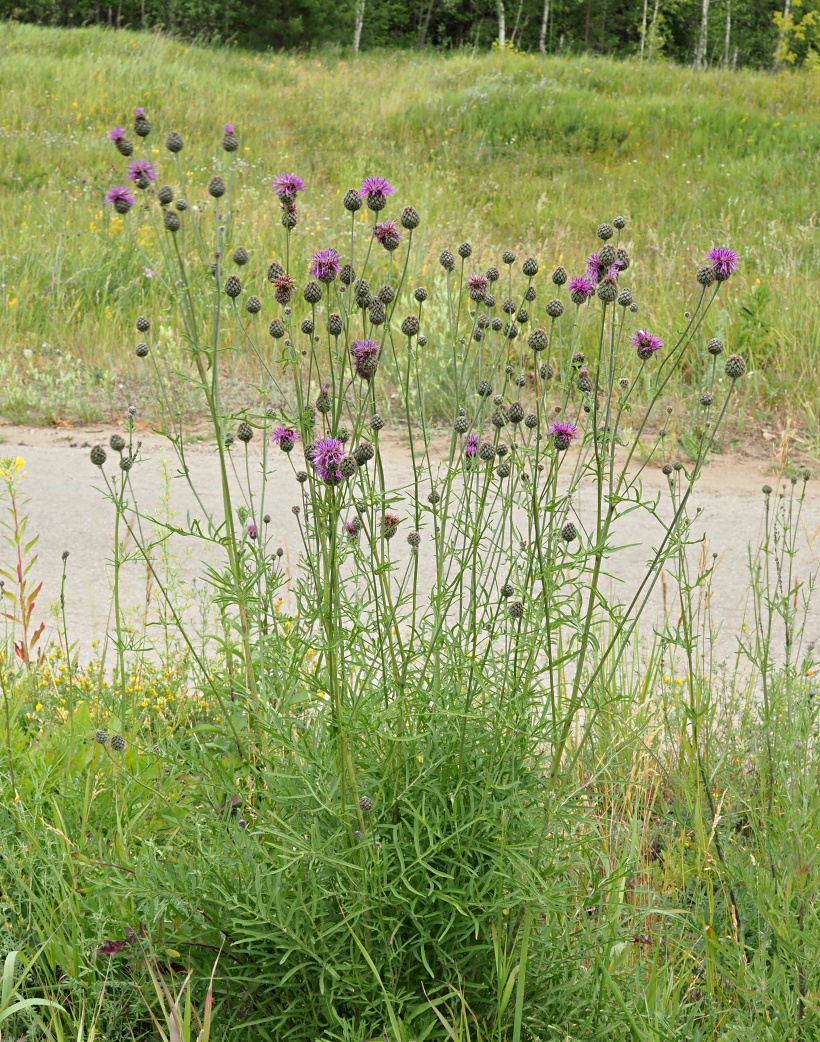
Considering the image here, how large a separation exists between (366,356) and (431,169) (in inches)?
411

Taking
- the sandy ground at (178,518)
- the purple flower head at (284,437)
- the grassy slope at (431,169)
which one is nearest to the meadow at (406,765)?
the purple flower head at (284,437)

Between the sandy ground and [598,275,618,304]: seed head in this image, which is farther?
the sandy ground

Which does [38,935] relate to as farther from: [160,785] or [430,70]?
[430,70]

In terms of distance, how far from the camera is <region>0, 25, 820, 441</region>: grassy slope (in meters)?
6.98

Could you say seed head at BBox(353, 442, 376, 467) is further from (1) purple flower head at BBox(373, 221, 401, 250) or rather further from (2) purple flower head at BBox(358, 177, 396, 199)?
(2) purple flower head at BBox(358, 177, 396, 199)

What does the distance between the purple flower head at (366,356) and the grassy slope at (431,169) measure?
3729 mm

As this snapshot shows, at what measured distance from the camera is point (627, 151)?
12977 mm

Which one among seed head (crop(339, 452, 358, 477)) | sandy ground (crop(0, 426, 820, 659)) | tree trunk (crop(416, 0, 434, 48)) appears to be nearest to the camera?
seed head (crop(339, 452, 358, 477))

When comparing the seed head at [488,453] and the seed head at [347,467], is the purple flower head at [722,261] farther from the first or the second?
the seed head at [347,467]

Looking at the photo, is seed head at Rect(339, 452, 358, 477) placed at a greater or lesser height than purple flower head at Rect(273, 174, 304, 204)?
lesser

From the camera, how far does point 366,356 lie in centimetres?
178

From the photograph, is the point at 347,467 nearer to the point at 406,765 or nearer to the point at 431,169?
the point at 406,765

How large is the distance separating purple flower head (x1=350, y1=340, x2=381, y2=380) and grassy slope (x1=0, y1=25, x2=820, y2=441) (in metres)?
3.73

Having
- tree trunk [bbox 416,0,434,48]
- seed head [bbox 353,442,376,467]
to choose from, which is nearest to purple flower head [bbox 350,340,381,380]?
seed head [bbox 353,442,376,467]
